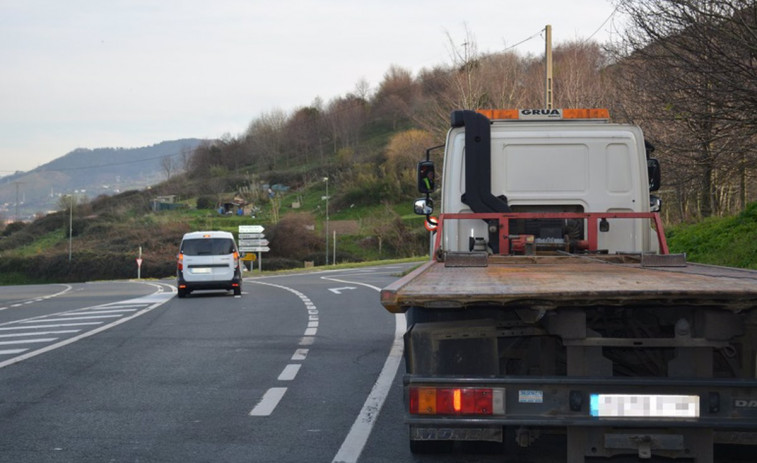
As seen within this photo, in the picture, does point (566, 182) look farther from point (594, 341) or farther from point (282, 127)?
point (282, 127)

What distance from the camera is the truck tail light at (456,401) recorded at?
514cm

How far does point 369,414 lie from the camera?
802 centimetres

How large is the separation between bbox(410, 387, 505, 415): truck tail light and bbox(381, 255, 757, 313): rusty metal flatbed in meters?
0.47

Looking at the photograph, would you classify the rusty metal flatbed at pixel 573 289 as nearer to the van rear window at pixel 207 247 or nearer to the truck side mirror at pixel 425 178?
the truck side mirror at pixel 425 178

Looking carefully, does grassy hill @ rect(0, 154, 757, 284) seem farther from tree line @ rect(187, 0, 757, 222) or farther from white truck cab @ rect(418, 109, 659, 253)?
white truck cab @ rect(418, 109, 659, 253)

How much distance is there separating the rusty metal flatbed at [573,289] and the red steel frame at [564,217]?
7.68 ft

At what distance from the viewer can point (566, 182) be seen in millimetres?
9922

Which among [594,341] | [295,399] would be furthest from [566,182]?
[594,341]

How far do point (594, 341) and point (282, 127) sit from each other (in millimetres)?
130791

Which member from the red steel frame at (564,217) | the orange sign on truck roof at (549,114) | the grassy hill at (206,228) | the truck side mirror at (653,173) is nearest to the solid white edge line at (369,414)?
the red steel frame at (564,217)

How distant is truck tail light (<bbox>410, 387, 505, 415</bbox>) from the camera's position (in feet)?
16.9

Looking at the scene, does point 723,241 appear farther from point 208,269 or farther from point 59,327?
point 59,327

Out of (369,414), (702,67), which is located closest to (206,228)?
(702,67)

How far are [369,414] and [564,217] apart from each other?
2705 mm
